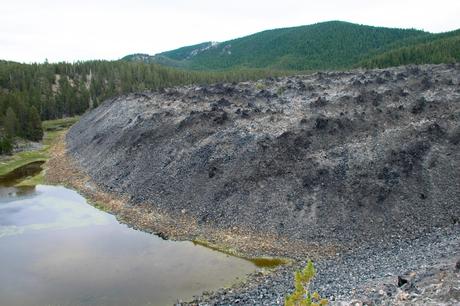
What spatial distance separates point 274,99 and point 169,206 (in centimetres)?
3626

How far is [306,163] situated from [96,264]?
22.4 metres

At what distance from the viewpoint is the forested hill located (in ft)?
325

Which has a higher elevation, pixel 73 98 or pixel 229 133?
pixel 73 98

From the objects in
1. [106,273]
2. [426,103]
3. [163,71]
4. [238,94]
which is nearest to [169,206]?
[106,273]

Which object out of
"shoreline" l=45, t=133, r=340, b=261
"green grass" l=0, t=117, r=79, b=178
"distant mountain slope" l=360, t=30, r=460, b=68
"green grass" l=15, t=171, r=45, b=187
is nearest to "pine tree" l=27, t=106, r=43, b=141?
"green grass" l=0, t=117, r=79, b=178

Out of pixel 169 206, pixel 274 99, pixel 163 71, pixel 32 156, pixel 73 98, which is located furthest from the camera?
Result: pixel 163 71

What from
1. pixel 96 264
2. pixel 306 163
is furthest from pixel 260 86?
pixel 96 264

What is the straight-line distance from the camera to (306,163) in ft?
143

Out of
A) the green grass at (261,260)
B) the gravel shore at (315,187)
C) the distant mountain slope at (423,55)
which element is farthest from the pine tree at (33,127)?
the distant mountain slope at (423,55)

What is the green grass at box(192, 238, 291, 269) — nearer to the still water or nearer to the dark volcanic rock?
the still water

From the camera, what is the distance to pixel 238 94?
82375 mm

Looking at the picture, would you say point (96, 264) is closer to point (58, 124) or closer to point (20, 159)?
point (20, 159)

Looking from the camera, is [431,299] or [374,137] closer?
[431,299]

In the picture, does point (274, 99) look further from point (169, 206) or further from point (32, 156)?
point (32, 156)
